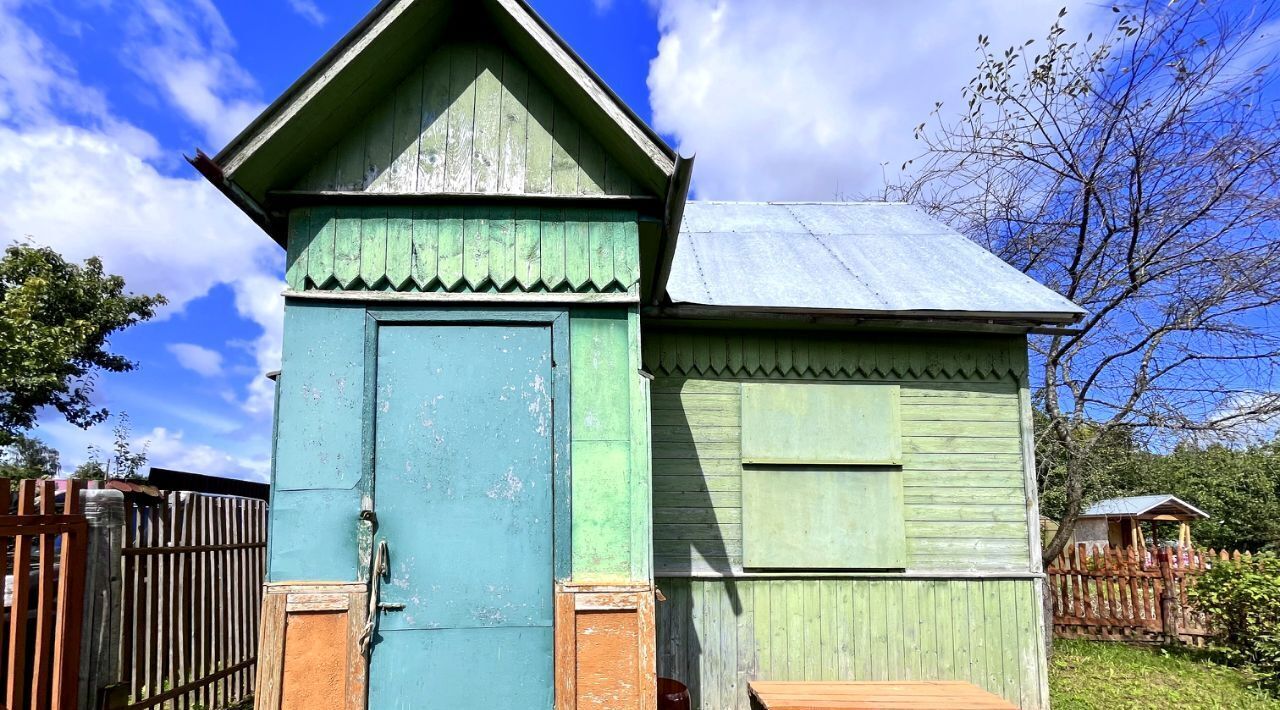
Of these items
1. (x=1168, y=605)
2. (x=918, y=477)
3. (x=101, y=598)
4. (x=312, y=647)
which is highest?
(x=918, y=477)

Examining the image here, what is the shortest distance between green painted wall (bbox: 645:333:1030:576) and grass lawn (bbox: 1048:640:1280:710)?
255cm

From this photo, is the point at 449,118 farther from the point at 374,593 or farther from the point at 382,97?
the point at 374,593

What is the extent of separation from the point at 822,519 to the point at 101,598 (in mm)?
5228

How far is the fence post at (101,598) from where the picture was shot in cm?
477

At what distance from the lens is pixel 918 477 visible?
21.9 ft

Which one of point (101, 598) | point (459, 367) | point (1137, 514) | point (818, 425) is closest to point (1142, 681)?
point (818, 425)

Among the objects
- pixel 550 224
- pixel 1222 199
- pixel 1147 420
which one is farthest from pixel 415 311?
pixel 1222 199

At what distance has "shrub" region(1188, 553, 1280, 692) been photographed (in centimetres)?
924

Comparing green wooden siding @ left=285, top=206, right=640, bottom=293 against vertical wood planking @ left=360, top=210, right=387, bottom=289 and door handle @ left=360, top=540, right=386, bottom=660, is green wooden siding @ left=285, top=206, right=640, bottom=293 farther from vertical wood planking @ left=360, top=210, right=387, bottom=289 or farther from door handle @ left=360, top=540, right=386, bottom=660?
door handle @ left=360, top=540, right=386, bottom=660

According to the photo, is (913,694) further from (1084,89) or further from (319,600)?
(1084,89)

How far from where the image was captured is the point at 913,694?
5.90m

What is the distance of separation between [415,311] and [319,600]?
5.54 feet

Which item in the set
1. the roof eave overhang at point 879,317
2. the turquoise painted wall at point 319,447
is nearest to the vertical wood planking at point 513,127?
the turquoise painted wall at point 319,447

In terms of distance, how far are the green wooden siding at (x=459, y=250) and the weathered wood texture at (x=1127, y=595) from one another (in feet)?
37.5
